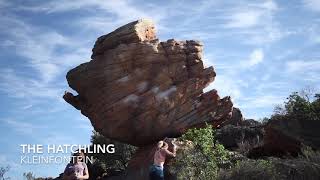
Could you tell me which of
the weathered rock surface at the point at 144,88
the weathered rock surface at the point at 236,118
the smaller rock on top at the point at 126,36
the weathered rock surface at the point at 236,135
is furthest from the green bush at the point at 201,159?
the weathered rock surface at the point at 236,118

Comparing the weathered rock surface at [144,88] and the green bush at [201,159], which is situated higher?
the weathered rock surface at [144,88]

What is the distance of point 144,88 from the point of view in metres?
28.3

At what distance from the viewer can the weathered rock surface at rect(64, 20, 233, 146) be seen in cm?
2811

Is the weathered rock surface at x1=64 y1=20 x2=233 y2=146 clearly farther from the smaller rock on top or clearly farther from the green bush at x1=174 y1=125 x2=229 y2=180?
the green bush at x1=174 y1=125 x2=229 y2=180

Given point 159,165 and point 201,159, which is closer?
point 159,165

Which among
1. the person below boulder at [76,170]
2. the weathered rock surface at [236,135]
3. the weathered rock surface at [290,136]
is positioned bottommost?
the person below boulder at [76,170]

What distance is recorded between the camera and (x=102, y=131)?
28.9 metres

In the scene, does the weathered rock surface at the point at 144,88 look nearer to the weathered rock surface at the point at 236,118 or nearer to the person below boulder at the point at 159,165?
the weathered rock surface at the point at 236,118

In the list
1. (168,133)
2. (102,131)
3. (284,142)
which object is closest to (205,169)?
(284,142)

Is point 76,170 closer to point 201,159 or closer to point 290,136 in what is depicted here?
point 201,159

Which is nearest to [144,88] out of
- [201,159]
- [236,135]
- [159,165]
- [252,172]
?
[236,135]

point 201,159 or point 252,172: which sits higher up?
point 201,159

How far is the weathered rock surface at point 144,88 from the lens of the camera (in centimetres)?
2811

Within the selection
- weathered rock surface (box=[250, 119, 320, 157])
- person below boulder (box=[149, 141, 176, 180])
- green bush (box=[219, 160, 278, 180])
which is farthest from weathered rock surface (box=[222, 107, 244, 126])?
person below boulder (box=[149, 141, 176, 180])
